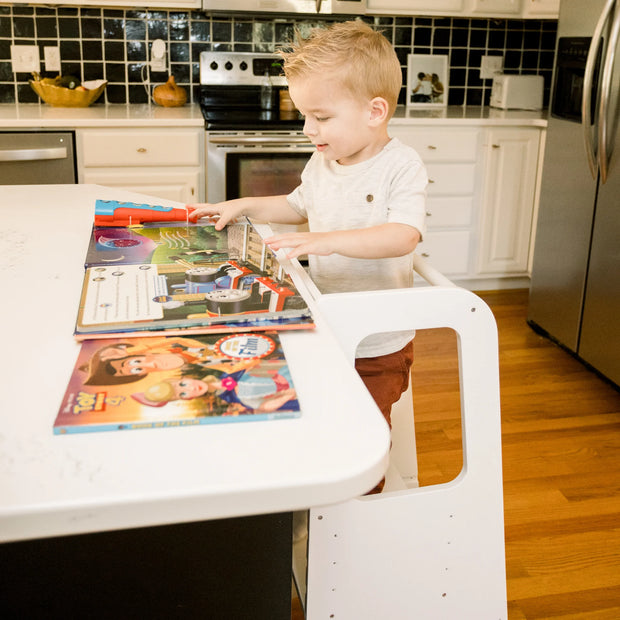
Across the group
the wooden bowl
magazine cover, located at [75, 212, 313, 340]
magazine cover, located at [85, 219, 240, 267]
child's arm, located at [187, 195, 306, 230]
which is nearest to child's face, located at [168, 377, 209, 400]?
magazine cover, located at [75, 212, 313, 340]

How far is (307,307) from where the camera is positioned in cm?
83

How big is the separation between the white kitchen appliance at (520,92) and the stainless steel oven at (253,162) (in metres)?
1.15

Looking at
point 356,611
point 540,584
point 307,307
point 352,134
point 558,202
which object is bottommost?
point 540,584

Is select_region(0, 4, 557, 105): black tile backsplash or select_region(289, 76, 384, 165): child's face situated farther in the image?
select_region(0, 4, 557, 105): black tile backsplash

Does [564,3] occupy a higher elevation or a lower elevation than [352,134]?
higher

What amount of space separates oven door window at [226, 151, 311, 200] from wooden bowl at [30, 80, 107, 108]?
78 centimetres

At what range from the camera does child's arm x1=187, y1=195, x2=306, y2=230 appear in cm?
131

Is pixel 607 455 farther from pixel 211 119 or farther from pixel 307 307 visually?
pixel 211 119

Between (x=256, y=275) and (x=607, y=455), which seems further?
(x=607, y=455)

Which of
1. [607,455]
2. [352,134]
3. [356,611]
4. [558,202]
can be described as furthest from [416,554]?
[558,202]

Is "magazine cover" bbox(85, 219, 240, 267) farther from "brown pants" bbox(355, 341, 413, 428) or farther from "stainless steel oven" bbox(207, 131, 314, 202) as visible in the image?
"stainless steel oven" bbox(207, 131, 314, 202)

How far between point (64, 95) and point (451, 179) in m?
1.78

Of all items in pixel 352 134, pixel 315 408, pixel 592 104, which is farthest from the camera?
pixel 592 104

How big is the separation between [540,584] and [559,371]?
128 centimetres
